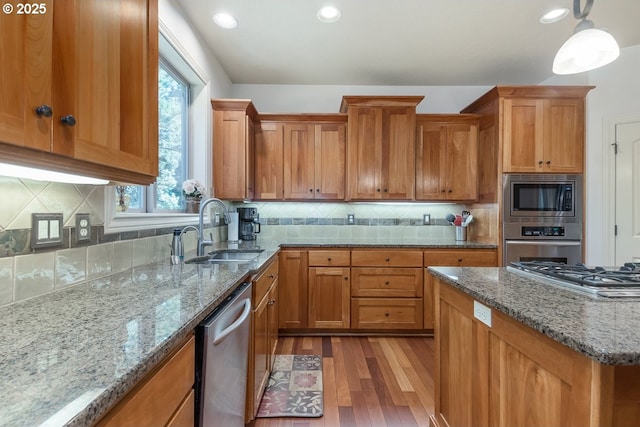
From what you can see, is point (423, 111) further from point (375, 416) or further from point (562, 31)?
point (375, 416)

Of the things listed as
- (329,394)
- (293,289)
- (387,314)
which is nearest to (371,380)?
(329,394)

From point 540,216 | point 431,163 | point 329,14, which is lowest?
point 540,216

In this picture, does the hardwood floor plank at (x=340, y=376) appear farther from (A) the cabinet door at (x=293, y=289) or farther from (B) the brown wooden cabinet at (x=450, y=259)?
(B) the brown wooden cabinet at (x=450, y=259)

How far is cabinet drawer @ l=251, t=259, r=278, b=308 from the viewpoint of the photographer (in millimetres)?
1628

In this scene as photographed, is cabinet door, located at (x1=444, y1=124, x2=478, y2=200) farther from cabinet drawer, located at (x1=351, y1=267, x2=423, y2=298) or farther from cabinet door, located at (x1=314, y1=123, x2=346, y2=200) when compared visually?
cabinet door, located at (x1=314, y1=123, x2=346, y2=200)

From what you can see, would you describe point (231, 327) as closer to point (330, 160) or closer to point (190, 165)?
point (190, 165)

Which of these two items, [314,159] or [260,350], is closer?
[260,350]

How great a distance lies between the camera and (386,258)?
2.81 metres

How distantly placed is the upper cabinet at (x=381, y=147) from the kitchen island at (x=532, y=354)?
162cm

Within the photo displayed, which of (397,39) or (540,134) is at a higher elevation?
(397,39)

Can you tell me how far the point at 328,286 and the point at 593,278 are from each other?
2.02 metres

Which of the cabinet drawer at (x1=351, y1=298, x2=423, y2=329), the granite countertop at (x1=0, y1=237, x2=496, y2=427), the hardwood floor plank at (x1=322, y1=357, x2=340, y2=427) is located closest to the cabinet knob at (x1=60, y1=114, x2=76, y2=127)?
the granite countertop at (x1=0, y1=237, x2=496, y2=427)

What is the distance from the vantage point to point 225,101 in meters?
2.74

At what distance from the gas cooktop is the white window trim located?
6.36 ft
